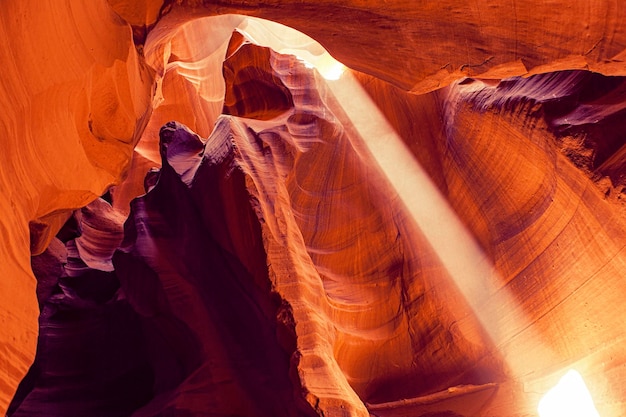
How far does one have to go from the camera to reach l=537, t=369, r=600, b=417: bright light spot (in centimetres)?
407

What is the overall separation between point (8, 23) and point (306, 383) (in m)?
2.93

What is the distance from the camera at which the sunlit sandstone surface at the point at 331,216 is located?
3.06m

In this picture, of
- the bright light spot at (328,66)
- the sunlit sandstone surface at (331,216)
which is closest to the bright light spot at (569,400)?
the sunlit sandstone surface at (331,216)

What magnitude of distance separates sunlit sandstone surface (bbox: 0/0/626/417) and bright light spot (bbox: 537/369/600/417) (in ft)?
0.24

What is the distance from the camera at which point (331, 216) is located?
19.7 ft

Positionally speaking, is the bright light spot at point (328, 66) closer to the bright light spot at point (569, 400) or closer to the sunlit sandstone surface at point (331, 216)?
the sunlit sandstone surface at point (331, 216)

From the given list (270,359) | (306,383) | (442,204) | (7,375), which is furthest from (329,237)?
(7,375)

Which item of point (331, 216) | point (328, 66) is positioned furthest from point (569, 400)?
point (328, 66)

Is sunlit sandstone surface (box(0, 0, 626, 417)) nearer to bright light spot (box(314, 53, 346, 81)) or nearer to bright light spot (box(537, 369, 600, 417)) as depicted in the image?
bright light spot (box(537, 369, 600, 417))

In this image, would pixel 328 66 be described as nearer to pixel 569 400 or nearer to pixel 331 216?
pixel 331 216

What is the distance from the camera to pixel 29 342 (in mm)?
2605

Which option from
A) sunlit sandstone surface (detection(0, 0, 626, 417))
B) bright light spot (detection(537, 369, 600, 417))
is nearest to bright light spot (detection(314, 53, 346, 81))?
sunlit sandstone surface (detection(0, 0, 626, 417))

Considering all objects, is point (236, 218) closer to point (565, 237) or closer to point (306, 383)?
point (306, 383)

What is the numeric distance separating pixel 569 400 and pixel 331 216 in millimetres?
2936
